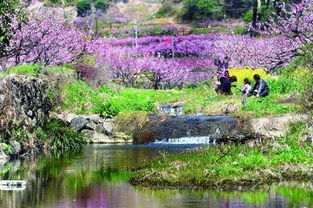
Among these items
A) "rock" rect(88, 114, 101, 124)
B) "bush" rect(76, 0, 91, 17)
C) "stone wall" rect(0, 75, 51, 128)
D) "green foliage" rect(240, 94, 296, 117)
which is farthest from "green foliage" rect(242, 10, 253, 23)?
"stone wall" rect(0, 75, 51, 128)

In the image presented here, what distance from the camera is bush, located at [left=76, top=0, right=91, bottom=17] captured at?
103 metres

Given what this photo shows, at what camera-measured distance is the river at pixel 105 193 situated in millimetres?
15578

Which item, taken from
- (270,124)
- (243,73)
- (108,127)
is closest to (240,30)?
(243,73)

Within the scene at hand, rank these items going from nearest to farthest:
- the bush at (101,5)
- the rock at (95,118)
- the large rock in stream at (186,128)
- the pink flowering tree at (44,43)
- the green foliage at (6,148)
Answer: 1. the green foliage at (6,148)
2. the large rock in stream at (186,128)
3. the rock at (95,118)
4. the pink flowering tree at (44,43)
5. the bush at (101,5)

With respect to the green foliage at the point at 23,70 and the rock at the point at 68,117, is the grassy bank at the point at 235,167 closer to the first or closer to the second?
the green foliage at the point at 23,70

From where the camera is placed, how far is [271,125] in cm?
2977

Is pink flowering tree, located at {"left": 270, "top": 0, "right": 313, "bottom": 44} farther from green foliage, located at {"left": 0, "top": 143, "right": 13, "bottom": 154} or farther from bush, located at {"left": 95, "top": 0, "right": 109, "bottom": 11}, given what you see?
bush, located at {"left": 95, "top": 0, "right": 109, "bottom": 11}

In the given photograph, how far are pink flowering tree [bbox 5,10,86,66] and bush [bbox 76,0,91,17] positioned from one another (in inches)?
2299

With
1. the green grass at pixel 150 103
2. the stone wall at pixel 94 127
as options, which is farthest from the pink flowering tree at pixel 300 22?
the stone wall at pixel 94 127

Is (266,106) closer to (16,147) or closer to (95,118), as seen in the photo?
(95,118)

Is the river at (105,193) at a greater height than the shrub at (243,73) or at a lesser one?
greater

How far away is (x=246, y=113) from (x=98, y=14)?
246 feet

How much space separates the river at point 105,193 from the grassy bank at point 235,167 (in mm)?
531

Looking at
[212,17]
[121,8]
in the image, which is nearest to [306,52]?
[212,17]
